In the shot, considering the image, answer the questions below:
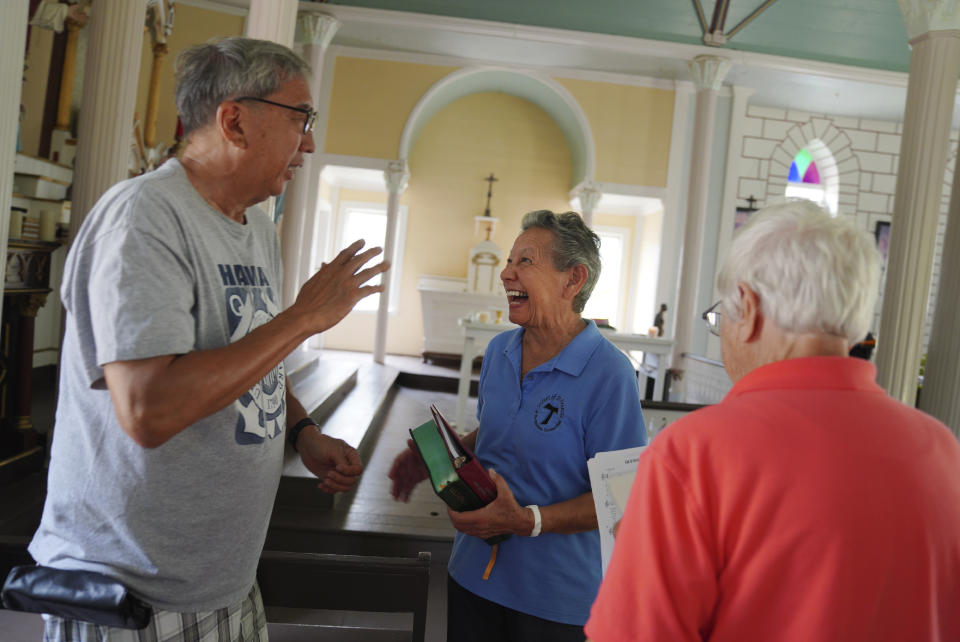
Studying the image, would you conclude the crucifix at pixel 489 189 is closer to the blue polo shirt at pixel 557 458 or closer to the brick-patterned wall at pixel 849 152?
the brick-patterned wall at pixel 849 152

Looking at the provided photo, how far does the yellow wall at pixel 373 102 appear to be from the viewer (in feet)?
34.5

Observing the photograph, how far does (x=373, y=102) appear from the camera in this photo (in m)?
10.6

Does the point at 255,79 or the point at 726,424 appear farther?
the point at 255,79

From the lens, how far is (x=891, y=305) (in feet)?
17.4

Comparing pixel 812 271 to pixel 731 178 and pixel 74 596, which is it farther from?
pixel 731 178

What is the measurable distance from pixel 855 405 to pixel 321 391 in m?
6.11

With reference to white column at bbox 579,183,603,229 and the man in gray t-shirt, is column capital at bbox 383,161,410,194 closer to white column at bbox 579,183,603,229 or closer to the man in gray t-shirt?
white column at bbox 579,183,603,229

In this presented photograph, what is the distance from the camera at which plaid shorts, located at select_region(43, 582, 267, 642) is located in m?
1.20

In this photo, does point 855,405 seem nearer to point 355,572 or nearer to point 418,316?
point 355,572

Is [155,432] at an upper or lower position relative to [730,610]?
upper

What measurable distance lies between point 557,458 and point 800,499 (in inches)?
37.5

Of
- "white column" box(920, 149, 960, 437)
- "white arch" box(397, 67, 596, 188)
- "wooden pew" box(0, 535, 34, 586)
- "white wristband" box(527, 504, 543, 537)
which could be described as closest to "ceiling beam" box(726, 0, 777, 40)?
"white arch" box(397, 67, 596, 188)

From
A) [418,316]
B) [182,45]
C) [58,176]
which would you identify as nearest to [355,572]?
[58,176]

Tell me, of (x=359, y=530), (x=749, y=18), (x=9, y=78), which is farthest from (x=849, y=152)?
(x=9, y=78)
